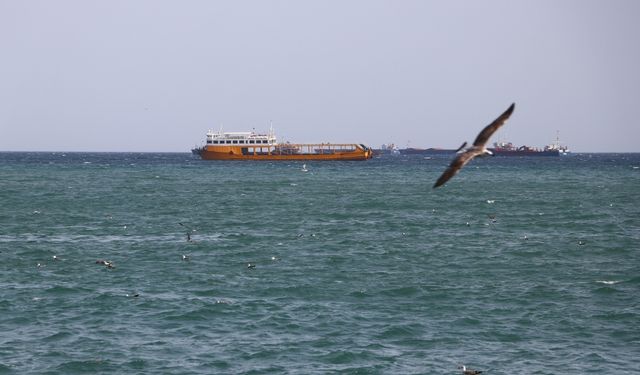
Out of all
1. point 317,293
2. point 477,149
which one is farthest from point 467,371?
point 317,293

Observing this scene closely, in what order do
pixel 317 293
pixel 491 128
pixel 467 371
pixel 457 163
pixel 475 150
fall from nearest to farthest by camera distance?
pixel 457 163 → pixel 491 128 → pixel 475 150 → pixel 467 371 → pixel 317 293

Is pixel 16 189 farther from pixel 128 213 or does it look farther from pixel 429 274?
pixel 429 274

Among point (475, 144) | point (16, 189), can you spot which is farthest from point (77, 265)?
point (16, 189)

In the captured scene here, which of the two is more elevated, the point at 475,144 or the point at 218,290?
the point at 475,144

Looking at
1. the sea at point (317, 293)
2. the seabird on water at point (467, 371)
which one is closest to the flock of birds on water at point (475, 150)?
the seabird on water at point (467, 371)

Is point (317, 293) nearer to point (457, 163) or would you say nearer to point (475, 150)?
point (475, 150)

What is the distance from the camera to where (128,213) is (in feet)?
251

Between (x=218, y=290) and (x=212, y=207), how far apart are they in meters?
46.7

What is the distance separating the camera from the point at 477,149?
18734mm

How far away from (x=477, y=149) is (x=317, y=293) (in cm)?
1996

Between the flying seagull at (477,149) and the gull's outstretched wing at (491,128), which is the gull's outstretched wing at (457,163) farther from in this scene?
the gull's outstretched wing at (491,128)

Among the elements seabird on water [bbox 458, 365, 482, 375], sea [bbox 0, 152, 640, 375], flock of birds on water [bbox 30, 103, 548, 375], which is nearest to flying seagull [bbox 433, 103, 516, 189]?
flock of birds on water [bbox 30, 103, 548, 375]

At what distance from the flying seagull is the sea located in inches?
422

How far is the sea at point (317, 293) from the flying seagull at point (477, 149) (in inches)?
422
